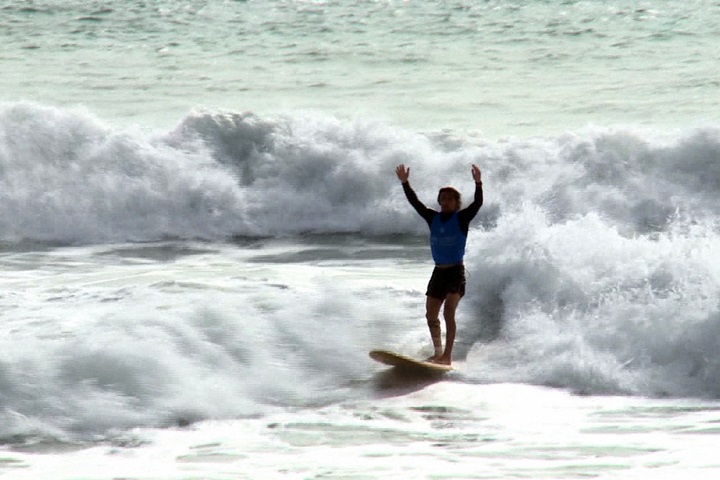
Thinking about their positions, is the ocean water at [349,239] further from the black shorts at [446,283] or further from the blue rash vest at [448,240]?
the blue rash vest at [448,240]

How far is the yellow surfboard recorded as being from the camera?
27.3 feet

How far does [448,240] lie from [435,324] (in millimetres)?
597

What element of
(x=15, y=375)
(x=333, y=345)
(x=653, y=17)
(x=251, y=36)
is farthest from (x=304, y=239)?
(x=653, y=17)

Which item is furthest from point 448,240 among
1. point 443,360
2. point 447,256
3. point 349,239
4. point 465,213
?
point 349,239

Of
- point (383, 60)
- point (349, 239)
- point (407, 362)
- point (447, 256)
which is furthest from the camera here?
point (383, 60)

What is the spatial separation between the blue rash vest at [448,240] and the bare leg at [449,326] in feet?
0.83

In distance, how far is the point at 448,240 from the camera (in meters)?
8.69

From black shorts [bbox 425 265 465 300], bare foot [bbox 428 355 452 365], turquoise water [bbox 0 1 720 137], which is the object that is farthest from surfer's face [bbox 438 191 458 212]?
turquoise water [bbox 0 1 720 137]

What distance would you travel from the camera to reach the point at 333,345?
8.89 m

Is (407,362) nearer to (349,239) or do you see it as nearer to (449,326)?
(449,326)

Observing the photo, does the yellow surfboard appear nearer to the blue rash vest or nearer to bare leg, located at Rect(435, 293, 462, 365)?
bare leg, located at Rect(435, 293, 462, 365)

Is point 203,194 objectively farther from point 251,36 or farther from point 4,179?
point 251,36

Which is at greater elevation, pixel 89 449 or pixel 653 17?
pixel 653 17

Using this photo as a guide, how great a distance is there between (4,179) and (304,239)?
4.14m
